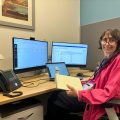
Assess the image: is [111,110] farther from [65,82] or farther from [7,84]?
[7,84]

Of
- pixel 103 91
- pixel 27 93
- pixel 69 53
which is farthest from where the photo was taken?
pixel 69 53

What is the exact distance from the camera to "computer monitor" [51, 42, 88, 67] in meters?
2.56

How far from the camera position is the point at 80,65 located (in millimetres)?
2711

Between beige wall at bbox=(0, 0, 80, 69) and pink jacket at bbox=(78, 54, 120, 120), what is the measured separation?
1.12 m

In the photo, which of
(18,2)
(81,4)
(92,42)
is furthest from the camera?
(81,4)

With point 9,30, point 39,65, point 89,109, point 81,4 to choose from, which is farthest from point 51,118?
point 81,4

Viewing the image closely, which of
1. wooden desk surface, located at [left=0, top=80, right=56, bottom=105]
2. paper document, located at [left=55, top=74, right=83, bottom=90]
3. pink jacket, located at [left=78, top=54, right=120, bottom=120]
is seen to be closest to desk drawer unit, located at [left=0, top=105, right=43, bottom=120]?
wooden desk surface, located at [left=0, top=80, right=56, bottom=105]

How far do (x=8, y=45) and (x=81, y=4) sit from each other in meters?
1.51

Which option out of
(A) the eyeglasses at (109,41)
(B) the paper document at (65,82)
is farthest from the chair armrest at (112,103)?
(A) the eyeglasses at (109,41)

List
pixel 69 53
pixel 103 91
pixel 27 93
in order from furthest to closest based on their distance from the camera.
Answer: pixel 69 53, pixel 27 93, pixel 103 91

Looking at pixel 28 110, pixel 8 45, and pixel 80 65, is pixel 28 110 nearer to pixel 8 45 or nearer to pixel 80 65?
pixel 8 45

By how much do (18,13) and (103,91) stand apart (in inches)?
56.9

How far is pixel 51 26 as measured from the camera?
272 cm

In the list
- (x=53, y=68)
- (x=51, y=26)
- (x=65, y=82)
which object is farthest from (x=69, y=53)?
(x=65, y=82)
